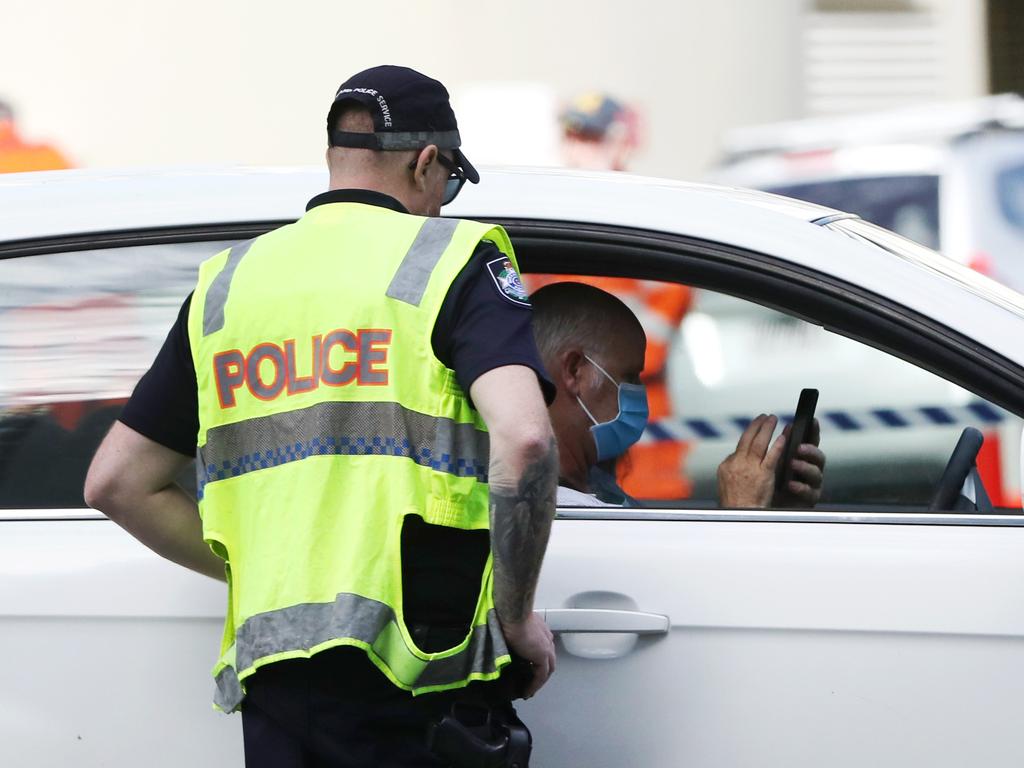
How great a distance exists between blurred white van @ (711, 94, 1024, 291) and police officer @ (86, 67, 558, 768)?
16.2ft

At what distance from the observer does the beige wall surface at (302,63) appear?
9.05 metres

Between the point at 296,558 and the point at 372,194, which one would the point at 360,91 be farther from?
the point at 296,558

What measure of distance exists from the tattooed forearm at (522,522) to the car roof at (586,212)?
0.61 metres

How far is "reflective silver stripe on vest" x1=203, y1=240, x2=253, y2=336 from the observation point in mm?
1867

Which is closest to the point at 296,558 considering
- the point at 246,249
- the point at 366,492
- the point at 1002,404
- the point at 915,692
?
the point at 366,492

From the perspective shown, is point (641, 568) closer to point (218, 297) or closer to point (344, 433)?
point (344, 433)

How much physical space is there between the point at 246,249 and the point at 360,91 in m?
0.25

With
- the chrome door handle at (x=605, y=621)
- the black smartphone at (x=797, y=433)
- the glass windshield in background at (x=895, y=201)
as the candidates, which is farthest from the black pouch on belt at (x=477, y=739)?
the glass windshield in background at (x=895, y=201)

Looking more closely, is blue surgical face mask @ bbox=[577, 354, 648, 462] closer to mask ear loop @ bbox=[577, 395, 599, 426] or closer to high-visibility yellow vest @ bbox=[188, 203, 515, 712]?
mask ear loop @ bbox=[577, 395, 599, 426]

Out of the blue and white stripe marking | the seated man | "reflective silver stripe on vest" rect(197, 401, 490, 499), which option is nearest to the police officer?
"reflective silver stripe on vest" rect(197, 401, 490, 499)

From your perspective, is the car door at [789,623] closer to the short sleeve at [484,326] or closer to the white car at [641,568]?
Answer: the white car at [641,568]

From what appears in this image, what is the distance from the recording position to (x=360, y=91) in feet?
6.27

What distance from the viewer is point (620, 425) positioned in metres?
2.54

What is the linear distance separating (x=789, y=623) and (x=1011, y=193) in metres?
4.95
